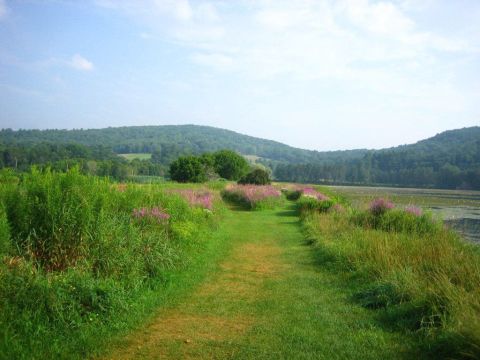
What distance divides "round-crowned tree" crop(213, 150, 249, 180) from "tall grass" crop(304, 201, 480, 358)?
1960 inches

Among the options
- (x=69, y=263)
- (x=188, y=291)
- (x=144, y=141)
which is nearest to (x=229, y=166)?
(x=188, y=291)

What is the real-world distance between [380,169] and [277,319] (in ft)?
354

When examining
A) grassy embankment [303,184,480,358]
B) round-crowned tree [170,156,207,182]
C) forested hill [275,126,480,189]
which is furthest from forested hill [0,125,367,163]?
grassy embankment [303,184,480,358]

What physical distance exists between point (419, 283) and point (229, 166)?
56987 millimetres

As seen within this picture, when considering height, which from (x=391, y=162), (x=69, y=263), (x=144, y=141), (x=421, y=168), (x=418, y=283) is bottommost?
(x=418, y=283)

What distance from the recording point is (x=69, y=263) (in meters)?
6.80

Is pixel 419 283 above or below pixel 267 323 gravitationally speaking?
above

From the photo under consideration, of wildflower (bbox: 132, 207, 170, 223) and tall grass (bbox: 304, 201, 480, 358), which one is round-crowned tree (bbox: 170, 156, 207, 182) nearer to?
tall grass (bbox: 304, 201, 480, 358)

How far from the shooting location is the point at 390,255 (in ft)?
30.7

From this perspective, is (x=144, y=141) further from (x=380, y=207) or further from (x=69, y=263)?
(x=69, y=263)

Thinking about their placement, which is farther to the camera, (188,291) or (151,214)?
(151,214)

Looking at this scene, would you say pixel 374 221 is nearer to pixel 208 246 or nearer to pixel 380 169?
pixel 208 246

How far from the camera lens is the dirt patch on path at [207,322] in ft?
17.1

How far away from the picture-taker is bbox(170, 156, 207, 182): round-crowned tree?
52291 mm
